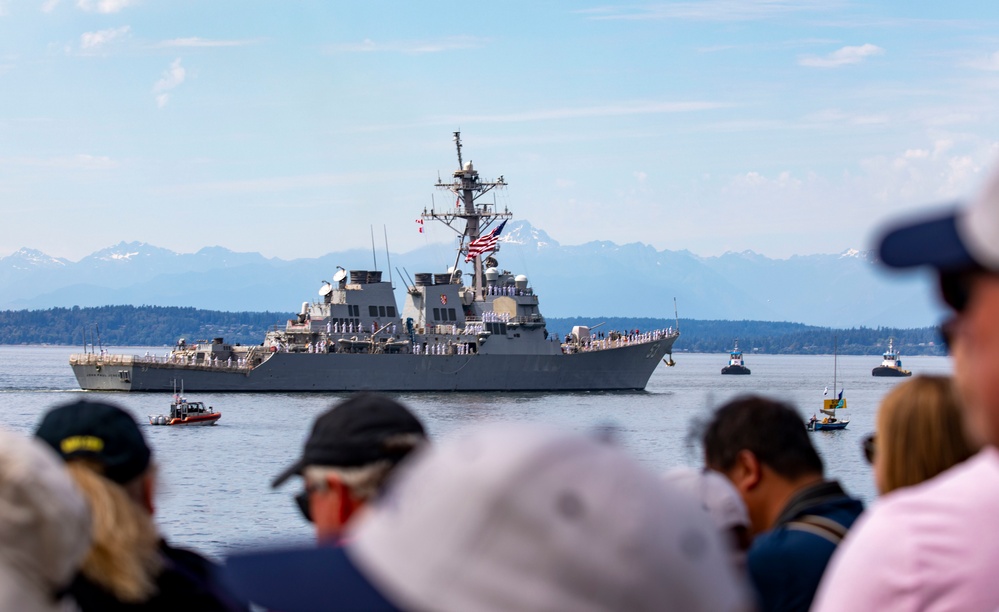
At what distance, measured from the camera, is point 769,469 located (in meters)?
3.94

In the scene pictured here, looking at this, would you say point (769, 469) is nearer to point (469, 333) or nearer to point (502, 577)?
point (502, 577)

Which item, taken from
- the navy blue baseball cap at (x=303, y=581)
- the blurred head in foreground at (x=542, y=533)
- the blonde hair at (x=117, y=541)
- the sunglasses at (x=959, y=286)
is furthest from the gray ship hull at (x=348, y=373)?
the blurred head in foreground at (x=542, y=533)

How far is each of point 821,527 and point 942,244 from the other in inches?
92.0

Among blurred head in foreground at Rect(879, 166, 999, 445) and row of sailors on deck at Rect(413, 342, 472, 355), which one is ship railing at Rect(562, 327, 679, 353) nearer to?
row of sailors on deck at Rect(413, 342, 472, 355)

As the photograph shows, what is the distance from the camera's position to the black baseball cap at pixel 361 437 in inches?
95.7

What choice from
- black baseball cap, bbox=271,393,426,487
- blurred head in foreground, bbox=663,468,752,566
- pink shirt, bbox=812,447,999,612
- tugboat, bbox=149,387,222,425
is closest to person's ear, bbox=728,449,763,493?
blurred head in foreground, bbox=663,468,752,566

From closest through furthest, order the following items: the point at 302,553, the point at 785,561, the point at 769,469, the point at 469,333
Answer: the point at 302,553, the point at 785,561, the point at 769,469, the point at 469,333

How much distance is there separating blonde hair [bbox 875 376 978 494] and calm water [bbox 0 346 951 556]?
107cm

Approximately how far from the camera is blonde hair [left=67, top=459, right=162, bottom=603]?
9.36ft

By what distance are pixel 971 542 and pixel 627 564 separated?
127cm

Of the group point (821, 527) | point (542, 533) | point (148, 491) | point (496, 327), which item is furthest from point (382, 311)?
point (542, 533)

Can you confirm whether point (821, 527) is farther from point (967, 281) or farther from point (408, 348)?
point (408, 348)

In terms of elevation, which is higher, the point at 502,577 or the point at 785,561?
the point at 502,577

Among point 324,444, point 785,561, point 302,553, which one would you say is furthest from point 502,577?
point 785,561
